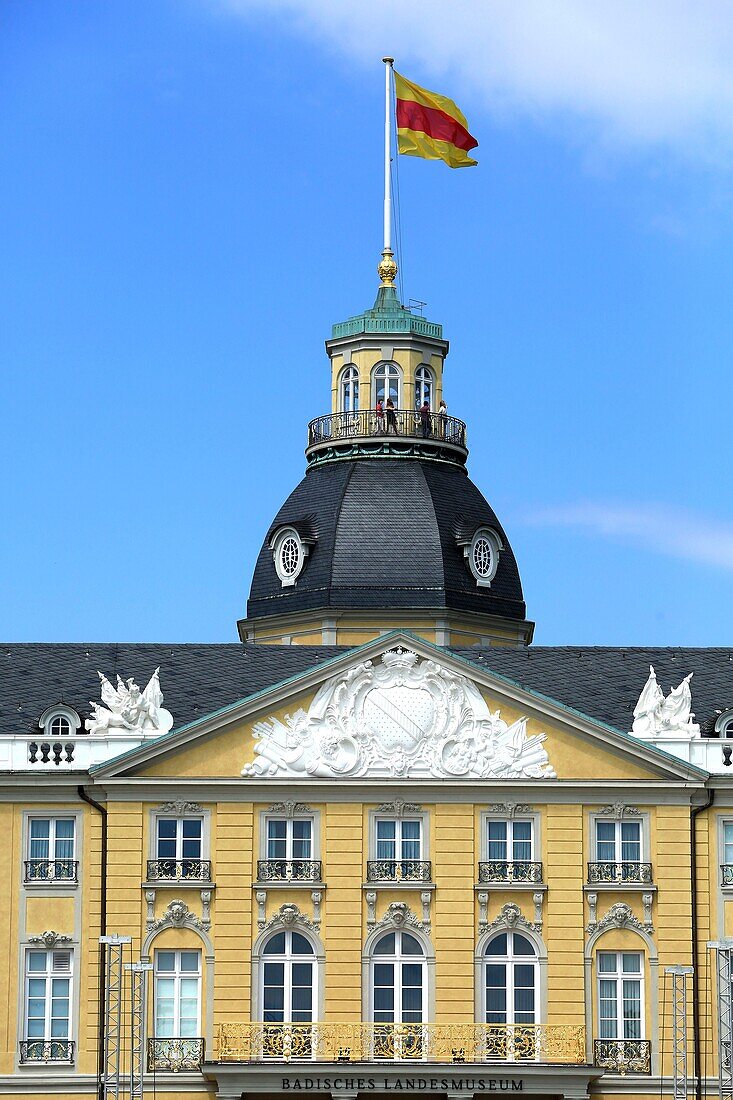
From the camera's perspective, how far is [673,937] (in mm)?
94500

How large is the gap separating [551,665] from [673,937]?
1027 cm

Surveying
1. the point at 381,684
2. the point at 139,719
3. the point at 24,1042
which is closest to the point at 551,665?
the point at 381,684

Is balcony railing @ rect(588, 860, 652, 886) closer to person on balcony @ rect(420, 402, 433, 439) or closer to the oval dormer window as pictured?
the oval dormer window

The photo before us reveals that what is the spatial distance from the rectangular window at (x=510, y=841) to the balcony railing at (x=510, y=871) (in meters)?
0.23

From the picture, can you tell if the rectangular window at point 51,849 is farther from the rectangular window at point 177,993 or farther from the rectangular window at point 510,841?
the rectangular window at point 510,841

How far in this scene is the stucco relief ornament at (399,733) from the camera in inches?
3748

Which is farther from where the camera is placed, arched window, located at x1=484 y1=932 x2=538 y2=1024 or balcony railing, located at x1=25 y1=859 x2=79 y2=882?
balcony railing, located at x1=25 y1=859 x2=79 y2=882

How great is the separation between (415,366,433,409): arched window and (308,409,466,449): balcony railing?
133cm

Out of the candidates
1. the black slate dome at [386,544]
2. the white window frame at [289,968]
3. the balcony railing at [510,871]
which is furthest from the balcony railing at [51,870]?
the black slate dome at [386,544]

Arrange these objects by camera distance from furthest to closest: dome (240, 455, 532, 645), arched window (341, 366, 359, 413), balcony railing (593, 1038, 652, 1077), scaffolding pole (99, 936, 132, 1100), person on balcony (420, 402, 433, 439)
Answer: arched window (341, 366, 359, 413), person on balcony (420, 402, 433, 439), dome (240, 455, 532, 645), balcony railing (593, 1038, 652, 1077), scaffolding pole (99, 936, 132, 1100)

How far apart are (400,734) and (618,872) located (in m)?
7.54

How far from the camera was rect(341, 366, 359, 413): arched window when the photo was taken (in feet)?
366

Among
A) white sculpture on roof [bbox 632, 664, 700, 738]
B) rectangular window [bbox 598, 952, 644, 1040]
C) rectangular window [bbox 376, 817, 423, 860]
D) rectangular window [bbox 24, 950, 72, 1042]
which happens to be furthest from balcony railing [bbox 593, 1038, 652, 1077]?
rectangular window [bbox 24, 950, 72, 1042]

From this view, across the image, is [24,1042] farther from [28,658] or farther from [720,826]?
[720,826]
